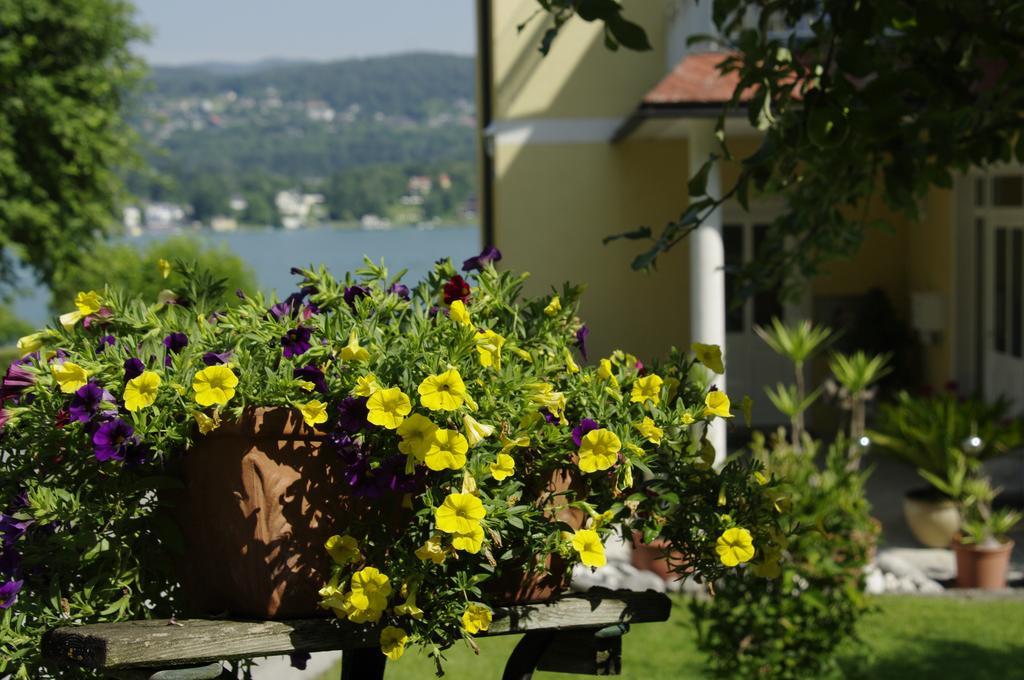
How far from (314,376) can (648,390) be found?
1.73ft

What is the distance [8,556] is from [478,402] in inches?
29.9

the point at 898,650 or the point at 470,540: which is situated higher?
the point at 470,540

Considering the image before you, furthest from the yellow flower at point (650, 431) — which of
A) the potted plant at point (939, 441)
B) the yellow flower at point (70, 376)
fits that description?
the potted plant at point (939, 441)

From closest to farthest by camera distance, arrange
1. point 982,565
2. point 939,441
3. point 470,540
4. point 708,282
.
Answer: point 470,540 → point 982,565 → point 939,441 → point 708,282

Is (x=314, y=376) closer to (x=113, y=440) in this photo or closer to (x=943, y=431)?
(x=113, y=440)

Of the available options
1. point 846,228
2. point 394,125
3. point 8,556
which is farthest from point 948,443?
point 394,125

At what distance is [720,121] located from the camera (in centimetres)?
295

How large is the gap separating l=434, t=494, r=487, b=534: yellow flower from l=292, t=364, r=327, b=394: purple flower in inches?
10.7

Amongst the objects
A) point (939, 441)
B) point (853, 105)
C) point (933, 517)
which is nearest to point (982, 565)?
point (933, 517)

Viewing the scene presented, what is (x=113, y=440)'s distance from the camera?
1.84m

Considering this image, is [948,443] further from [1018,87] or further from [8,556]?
[8,556]

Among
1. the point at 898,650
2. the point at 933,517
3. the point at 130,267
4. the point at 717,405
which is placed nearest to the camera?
the point at 717,405

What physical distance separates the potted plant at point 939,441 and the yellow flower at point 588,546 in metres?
6.03

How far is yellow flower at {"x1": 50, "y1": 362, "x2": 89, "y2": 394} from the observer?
186 centimetres
